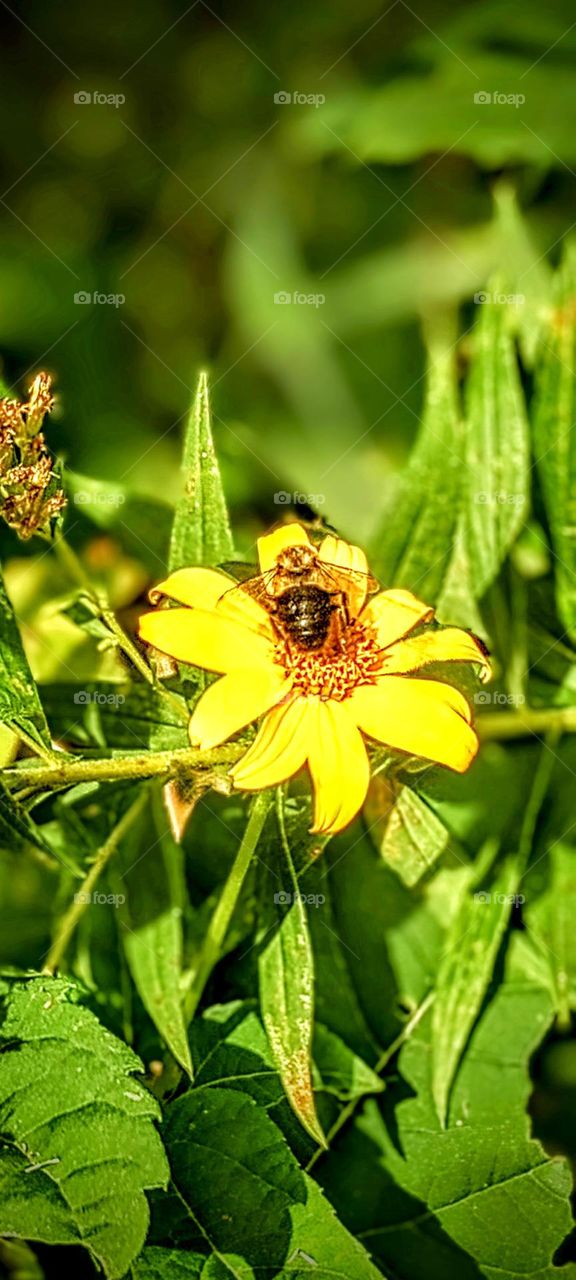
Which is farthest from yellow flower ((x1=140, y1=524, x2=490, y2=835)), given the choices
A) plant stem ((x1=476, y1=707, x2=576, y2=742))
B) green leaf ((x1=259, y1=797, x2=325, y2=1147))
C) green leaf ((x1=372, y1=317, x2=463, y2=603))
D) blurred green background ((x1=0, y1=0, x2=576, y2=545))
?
blurred green background ((x1=0, y1=0, x2=576, y2=545))

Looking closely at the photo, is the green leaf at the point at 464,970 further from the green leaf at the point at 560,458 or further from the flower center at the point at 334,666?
the flower center at the point at 334,666

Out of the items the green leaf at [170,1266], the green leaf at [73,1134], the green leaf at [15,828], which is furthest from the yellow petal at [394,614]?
the green leaf at [170,1266]

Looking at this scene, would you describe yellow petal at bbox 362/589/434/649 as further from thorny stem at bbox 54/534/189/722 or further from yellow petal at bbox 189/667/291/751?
thorny stem at bbox 54/534/189/722

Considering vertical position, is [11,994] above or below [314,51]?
below

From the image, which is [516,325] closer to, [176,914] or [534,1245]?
[176,914]

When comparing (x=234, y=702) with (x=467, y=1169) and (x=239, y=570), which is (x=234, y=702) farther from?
(x=467, y=1169)

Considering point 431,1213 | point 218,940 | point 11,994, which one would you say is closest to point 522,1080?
point 431,1213
